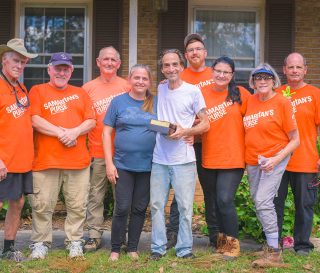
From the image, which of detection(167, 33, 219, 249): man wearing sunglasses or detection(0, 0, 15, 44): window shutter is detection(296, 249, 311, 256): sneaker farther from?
detection(0, 0, 15, 44): window shutter

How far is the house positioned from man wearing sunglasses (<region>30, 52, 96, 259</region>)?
4.19 metres

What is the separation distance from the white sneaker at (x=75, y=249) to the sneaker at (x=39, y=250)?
236 mm

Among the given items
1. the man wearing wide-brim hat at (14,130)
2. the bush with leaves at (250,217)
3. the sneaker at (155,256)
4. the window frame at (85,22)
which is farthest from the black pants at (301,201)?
the window frame at (85,22)

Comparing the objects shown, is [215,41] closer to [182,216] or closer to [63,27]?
[63,27]

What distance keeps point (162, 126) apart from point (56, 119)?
3.43ft

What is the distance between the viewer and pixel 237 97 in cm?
546

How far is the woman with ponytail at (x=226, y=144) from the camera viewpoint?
5383 millimetres

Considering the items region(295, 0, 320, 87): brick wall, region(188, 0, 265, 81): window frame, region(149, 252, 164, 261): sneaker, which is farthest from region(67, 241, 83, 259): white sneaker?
region(295, 0, 320, 87): brick wall

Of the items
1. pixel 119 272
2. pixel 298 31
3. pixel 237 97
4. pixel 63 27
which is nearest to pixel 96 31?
pixel 63 27

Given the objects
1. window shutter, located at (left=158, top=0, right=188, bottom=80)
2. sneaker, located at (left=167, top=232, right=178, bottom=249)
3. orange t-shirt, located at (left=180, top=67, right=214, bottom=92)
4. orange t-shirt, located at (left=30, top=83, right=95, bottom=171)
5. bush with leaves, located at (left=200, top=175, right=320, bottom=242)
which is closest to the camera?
orange t-shirt, located at (left=30, top=83, right=95, bottom=171)

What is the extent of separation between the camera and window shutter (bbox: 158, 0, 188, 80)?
31.6 feet

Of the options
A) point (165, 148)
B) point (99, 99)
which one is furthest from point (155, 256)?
point (99, 99)

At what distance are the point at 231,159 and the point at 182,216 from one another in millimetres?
689

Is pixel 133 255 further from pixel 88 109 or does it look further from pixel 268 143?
pixel 268 143
